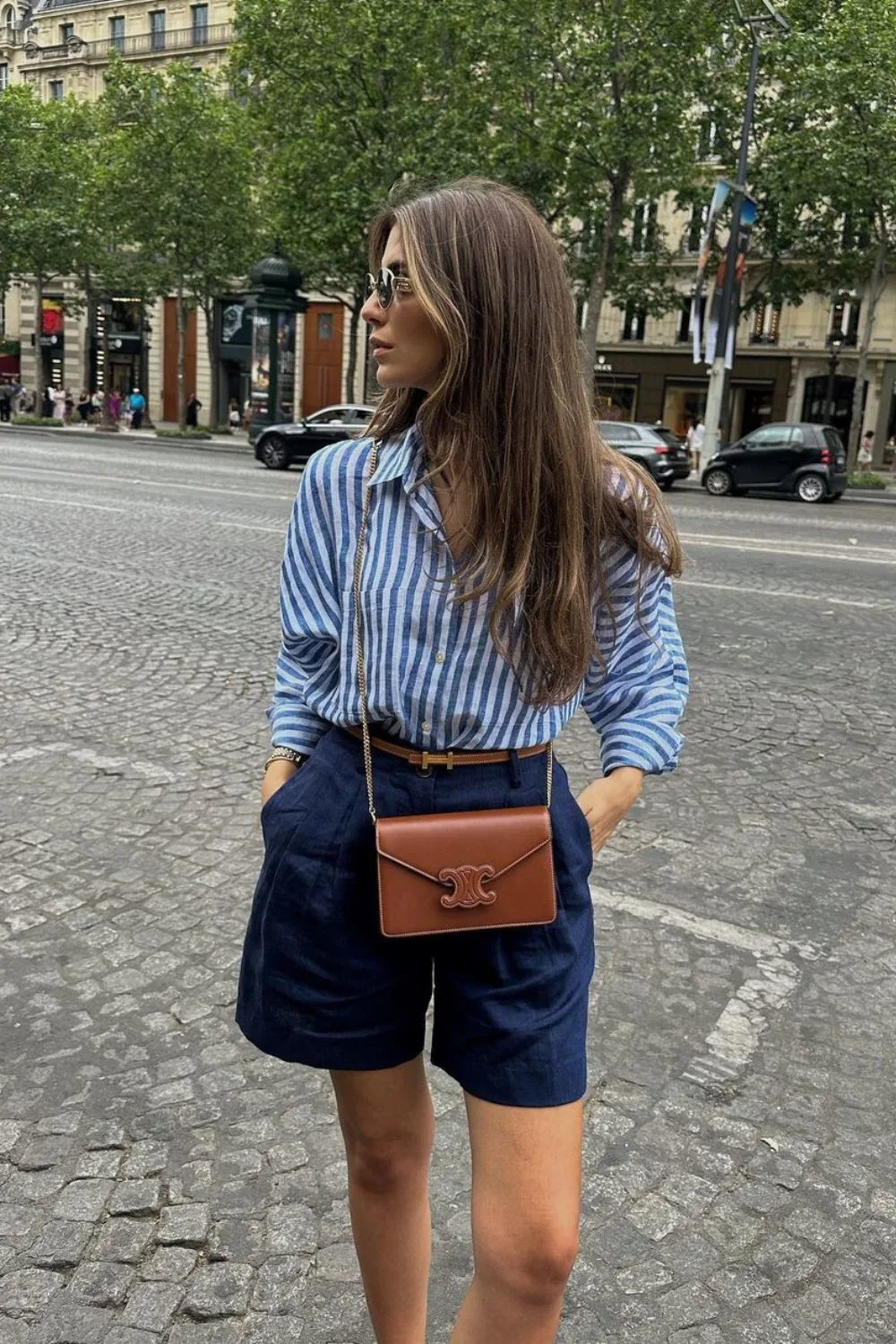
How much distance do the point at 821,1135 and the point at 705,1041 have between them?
1.38ft

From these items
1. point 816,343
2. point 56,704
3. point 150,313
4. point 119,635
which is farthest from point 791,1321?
point 150,313

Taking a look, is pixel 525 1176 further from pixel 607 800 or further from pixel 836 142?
pixel 836 142

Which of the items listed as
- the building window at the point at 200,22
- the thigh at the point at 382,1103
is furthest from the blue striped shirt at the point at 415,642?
the building window at the point at 200,22

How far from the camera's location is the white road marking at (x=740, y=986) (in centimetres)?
282

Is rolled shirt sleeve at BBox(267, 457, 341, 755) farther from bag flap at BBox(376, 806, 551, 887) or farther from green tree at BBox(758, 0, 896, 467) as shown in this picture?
green tree at BBox(758, 0, 896, 467)

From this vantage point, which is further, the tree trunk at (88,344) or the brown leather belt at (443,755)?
the tree trunk at (88,344)

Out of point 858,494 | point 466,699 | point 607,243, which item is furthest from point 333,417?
point 466,699

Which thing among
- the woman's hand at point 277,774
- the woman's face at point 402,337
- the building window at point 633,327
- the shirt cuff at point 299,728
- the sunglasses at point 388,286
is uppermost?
the building window at point 633,327

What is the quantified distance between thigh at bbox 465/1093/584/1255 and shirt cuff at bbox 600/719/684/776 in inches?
20.2

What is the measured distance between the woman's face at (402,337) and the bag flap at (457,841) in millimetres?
616

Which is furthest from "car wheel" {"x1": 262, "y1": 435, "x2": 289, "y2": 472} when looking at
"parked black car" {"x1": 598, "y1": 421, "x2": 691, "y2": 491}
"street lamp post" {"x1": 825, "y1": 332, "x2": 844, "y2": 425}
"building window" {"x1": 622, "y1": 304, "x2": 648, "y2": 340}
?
"building window" {"x1": 622, "y1": 304, "x2": 648, "y2": 340}

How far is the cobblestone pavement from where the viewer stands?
6.82 ft

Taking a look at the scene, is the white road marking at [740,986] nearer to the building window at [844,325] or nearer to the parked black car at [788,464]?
the parked black car at [788,464]

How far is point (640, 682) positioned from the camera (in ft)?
5.79
